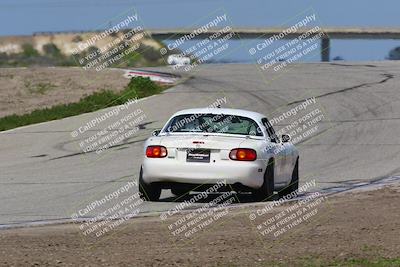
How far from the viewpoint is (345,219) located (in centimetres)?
1178

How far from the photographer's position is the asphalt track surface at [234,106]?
1598 cm

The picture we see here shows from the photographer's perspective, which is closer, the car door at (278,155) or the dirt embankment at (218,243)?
the dirt embankment at (218,243)

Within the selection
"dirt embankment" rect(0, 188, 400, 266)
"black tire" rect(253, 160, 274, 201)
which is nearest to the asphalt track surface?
"black tire" rect(253, 160, 274, 201)

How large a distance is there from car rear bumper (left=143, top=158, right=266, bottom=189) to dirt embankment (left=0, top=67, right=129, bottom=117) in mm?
19433

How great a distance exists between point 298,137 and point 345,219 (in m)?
13.3

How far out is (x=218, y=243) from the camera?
9.93 meters

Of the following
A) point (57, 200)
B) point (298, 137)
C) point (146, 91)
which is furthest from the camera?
point (146, 91)

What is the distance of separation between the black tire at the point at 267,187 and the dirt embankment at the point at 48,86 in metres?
19.4

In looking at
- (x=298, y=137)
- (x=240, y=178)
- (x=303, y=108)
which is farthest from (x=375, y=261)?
(x=303, y=108)

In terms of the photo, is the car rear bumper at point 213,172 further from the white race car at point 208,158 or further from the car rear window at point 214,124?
the car rear window at point 214,124

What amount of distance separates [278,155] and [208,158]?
141 cm

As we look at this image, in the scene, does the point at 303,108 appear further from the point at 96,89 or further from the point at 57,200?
the point at 57,200

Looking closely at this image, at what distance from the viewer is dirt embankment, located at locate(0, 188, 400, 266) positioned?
29.1ft

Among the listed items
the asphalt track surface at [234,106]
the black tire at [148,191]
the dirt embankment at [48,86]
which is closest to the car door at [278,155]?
the asphalt track surface at [234,106]
